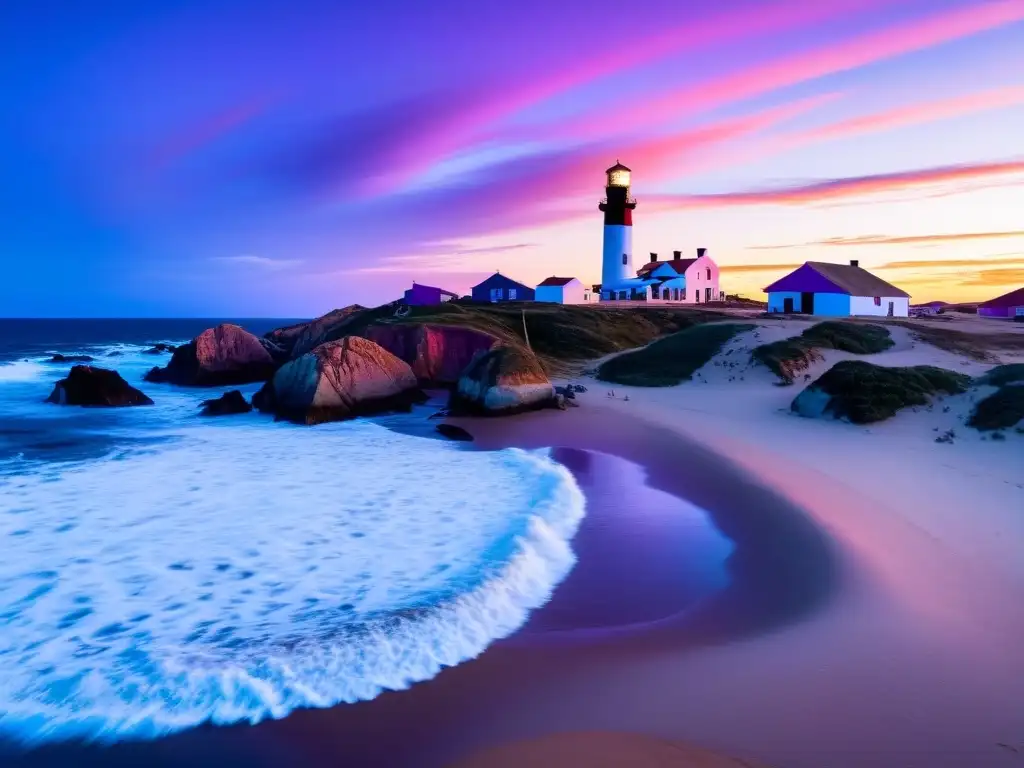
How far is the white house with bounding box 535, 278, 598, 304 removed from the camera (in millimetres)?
58438

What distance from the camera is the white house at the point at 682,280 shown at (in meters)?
62.5

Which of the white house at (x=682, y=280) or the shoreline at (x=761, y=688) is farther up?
the white house at (x=682, y=280)

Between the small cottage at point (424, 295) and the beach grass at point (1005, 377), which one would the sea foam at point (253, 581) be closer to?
the beach grass at point (1005, 377)

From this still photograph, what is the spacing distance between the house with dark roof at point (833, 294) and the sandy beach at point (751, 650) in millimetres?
41997

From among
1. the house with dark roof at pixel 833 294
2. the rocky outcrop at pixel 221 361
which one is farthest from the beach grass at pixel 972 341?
the rocky outcrop at pixel 221 361

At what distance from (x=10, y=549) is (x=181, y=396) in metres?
19.9

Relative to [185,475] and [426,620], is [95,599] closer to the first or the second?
[426,620]

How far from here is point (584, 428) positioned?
56.5 ft

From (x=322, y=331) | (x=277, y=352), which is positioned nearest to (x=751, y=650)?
(x=322, y=331)

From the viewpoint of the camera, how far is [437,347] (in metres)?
27.7

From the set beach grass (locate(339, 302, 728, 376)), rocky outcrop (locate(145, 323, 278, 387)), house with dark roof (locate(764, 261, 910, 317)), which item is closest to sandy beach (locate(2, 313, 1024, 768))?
beach grass (locate(339, 302, 728, 376))

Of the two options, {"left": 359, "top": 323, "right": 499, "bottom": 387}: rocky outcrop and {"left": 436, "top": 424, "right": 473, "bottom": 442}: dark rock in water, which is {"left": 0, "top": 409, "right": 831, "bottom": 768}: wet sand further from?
{"left": 359, "top": 323, "right": 499, "bottom": 387}: rocky outcrop

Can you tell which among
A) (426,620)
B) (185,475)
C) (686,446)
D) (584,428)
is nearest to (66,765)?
(426,620)

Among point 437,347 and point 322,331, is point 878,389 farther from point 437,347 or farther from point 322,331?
point 322,331
